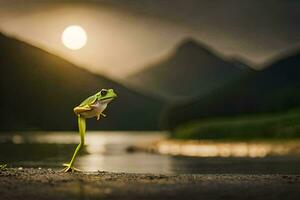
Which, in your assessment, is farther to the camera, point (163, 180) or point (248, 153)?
point (248, 153)

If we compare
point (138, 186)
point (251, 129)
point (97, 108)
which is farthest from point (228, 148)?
point (138, 186)

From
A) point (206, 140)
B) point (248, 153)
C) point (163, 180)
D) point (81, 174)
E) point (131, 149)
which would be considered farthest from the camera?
point (206, 140)

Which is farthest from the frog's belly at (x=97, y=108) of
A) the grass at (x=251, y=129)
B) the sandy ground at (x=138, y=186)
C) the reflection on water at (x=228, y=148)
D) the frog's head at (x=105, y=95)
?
the grass at (x=251, y=129)

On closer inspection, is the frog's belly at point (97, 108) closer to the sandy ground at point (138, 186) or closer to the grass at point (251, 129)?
the sandy ground at point (138, 186)

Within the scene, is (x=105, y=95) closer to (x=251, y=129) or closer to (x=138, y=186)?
(x=138, y=186)

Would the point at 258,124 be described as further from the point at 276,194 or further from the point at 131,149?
the point at 276,194

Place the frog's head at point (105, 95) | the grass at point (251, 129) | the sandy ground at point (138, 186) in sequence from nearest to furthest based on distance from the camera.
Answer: the sandy ground at point (138, 186) → the frog's head at point (105, 95) → the grass at point (251, 129)

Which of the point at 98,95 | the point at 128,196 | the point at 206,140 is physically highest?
the point at 206,140

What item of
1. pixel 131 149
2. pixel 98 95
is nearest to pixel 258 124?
pixel 131 149

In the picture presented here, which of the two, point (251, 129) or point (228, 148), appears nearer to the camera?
point (228, 148)
